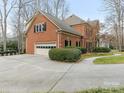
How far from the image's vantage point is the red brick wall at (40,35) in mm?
27312

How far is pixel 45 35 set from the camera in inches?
1118

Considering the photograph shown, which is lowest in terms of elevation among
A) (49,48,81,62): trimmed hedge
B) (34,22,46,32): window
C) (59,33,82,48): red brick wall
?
(49,48,81,62): trimmed hedge

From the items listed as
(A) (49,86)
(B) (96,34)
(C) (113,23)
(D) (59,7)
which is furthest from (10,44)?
(A) (49,86)

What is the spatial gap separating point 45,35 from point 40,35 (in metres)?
1.23

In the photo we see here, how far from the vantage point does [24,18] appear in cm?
4672

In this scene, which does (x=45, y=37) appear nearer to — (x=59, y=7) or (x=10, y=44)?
(x=10, y=44)

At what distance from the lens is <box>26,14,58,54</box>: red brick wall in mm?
27312

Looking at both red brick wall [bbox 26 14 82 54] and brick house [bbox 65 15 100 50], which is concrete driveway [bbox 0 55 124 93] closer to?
red brick wall [bbox 26 14 82 54]

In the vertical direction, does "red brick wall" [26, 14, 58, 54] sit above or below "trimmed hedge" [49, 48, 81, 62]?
above

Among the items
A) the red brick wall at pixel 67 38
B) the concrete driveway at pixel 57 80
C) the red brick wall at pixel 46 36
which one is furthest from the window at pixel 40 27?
the concrete driveway at pixel 57 80

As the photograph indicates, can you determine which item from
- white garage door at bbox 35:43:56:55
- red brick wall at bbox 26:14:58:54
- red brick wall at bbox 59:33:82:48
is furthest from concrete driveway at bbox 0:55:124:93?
white garage door at bbox 35:43:56:55

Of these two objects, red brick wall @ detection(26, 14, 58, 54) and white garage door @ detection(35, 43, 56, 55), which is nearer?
red brick wall @ detection(26, 14, 58, 54)

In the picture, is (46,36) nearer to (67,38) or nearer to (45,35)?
(45,35)

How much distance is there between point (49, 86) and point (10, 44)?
125ft
